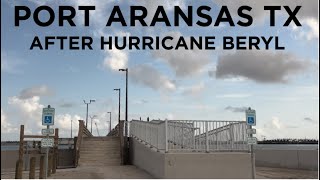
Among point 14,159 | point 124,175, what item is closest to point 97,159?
point 124,175

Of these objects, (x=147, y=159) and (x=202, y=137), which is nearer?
(x=202, y=137)

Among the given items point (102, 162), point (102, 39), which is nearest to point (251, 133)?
point (102, 39)

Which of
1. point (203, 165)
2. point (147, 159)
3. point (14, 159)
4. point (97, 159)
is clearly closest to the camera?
point (203, 165)

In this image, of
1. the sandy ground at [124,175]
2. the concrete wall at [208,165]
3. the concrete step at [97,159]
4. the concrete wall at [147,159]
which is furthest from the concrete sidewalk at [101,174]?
the concrete step at [97,159]

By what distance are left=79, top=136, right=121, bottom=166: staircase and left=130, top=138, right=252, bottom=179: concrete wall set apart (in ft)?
32.7

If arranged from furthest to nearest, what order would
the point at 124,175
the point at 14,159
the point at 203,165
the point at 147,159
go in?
the point at 14,159
the point at 147,159
the point at 124,175
the point at 203,165

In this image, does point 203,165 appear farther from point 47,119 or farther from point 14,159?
point 14,159

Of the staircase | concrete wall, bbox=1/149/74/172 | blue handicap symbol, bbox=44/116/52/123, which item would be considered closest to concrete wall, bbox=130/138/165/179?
the staircase

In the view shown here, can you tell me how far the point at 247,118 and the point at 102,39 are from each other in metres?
5.87

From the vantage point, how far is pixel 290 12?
14.7 meters

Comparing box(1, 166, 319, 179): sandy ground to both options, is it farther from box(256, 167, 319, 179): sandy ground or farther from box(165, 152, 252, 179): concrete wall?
box(165, 152, 252, 179): concrete wall

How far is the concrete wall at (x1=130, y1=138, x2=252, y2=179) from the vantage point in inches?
592

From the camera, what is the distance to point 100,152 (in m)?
26.8

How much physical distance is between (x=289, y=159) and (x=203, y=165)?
11.0 metres
